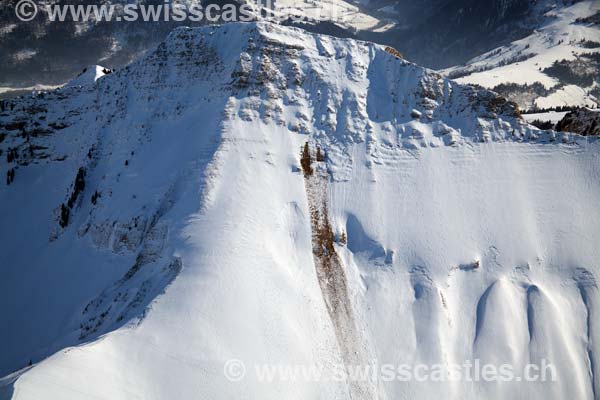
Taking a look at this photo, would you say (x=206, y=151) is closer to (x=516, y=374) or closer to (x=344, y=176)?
(x=344, y=176)

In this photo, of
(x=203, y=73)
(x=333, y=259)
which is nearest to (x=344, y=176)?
(x=333, y=259)

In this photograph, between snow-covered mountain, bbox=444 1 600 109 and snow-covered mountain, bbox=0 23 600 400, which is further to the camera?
snow-covered mountain, bbox=444 1 600 109

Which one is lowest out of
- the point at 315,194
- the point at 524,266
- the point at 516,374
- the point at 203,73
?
the point at 516,374

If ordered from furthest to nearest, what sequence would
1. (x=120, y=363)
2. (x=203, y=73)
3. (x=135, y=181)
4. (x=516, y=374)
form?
(x=203, y=73) → (x=135, y=181) → (x=516, y=374) → (x=120, y=363)

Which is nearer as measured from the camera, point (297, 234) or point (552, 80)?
point (297, 234)

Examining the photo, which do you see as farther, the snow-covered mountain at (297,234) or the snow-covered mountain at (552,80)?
the snow-covered mountain at (552,80)

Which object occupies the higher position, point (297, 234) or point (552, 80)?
point (552, 80)

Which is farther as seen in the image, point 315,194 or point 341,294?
point 315,194

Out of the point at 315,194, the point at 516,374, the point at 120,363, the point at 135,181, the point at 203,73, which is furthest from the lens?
the point at 203,73
